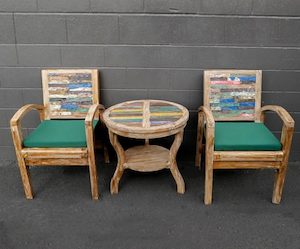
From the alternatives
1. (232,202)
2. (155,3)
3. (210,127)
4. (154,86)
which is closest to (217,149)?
(210,127)

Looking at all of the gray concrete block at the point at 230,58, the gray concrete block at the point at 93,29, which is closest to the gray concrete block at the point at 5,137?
the gray concrete block at the point at 93,29

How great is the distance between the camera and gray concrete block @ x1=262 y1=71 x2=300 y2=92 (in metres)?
2.83

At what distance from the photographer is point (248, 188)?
2.68 metres

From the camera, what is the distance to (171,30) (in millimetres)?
2711

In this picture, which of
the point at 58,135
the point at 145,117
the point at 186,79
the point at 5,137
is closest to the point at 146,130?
the point at 145,117

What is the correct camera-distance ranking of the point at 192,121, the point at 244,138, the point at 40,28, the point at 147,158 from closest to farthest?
the point at 244,138, the point at 147,158, the point at 40,28, the point at 192,121

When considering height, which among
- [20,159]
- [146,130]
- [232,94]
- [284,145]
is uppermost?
[232,94]

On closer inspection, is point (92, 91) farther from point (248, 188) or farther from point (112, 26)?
point (248, 188)

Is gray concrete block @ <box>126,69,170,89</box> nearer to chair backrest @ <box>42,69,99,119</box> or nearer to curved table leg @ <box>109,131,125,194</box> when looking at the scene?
chair backrest @ <box>42,69,99,119</box>

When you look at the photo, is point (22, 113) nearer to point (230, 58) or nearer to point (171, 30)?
point (171, 30)

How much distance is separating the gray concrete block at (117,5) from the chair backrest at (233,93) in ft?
2.51

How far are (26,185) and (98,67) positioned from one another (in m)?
1.12

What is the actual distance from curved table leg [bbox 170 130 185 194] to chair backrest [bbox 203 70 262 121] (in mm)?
486

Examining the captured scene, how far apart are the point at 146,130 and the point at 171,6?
1080 millimetres
